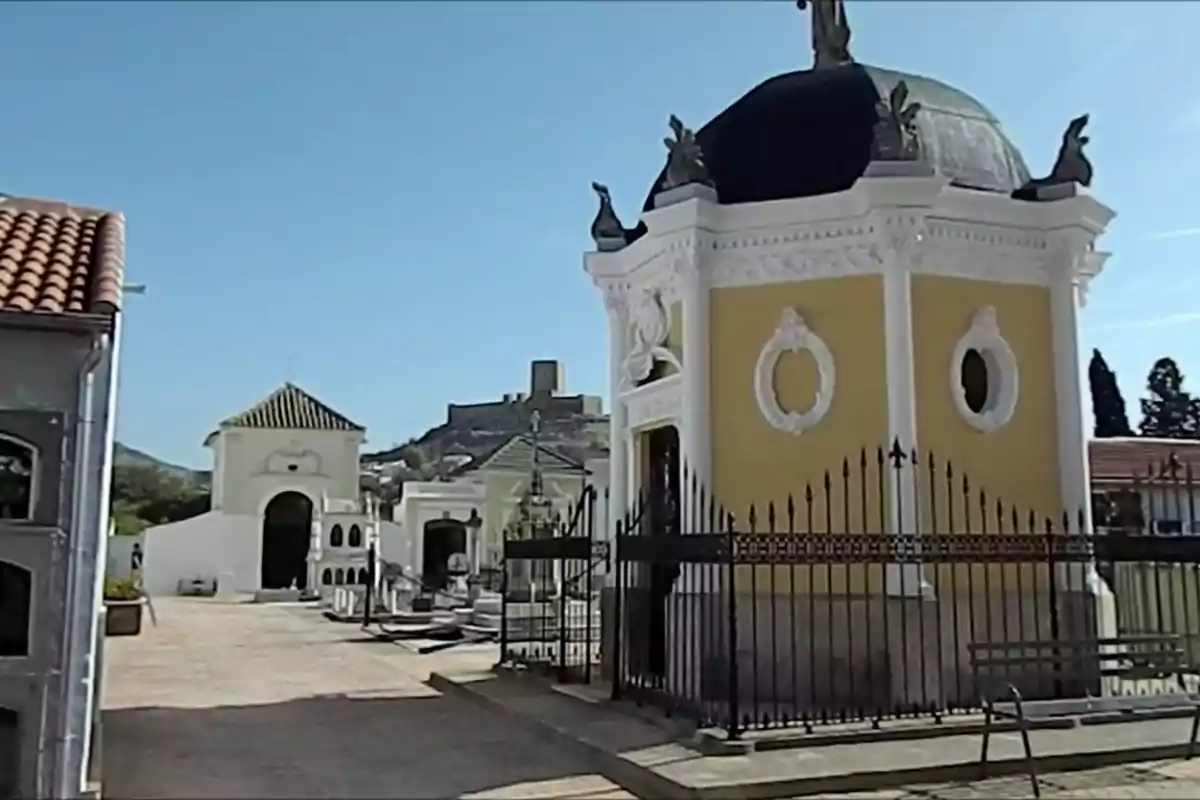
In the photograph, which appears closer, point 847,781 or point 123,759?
point 847,781

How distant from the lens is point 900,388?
1212 cm

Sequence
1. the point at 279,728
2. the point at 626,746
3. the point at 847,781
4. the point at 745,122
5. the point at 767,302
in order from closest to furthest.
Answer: the point at 847,781
the point at 626,746
the point at 279,728
the point at 767,302
the point at 745,122

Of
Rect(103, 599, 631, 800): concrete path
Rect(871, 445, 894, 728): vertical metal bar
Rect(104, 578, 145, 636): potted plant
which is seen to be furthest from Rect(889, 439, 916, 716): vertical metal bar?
Rect(104, 578, 145, 636): potted plant

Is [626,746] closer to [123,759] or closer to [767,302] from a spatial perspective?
[123,759]

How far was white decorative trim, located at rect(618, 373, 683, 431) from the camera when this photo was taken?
44.3ft

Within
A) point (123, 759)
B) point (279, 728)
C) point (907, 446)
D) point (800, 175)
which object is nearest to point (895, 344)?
point (907, 446)

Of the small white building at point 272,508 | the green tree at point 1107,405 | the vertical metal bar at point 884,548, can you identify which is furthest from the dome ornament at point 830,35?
the small white building at point 272,508

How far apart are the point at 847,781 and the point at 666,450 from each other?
6.51 meters

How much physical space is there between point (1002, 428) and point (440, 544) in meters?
38.4

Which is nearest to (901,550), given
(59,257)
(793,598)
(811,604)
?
(811,604)

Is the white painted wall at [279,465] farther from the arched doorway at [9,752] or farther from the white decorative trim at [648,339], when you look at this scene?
the arched doorway at [9,752]

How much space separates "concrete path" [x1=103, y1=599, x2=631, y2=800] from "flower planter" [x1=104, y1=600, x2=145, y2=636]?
451cm

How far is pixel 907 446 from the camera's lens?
12062mm

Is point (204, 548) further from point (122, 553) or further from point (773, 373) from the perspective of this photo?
Result: point (773, 373)
